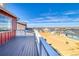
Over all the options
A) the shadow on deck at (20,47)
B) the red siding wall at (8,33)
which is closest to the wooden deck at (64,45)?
the shadow on deck at (20,47)

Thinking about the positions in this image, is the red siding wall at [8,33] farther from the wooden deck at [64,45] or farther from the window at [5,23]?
the wooden deck at [64,45]

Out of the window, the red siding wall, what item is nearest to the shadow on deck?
the red siding wall

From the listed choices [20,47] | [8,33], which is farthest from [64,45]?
[8,33]

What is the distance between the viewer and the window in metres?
3.18

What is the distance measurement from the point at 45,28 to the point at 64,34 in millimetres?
324

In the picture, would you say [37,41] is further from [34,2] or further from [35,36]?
[34,2]

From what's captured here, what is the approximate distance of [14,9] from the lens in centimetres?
322

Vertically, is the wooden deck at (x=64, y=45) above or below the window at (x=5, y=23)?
below

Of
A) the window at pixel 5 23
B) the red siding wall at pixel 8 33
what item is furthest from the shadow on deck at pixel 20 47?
the window at pixel 5 23

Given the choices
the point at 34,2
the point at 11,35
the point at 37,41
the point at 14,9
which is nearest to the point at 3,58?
the point at 11,35

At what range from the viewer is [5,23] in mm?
3260

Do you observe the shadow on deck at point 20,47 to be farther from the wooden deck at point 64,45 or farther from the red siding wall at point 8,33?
the wooden deck at point 64,45

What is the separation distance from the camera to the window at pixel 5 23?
3.18 m

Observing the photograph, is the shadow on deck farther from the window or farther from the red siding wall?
the window
